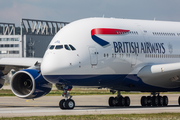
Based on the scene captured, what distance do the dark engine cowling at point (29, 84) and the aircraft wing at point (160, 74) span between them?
5.94m

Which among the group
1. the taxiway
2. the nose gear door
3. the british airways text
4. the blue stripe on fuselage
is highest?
the british airways text

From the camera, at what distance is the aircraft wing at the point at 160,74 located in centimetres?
2447

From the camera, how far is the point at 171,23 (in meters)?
28.5

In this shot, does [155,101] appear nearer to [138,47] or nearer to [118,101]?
[118,101]

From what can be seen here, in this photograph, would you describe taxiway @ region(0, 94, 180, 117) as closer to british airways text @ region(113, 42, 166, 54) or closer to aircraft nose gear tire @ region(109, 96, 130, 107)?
aircraft nose gear tire @ region(109, 96, 130, 107)

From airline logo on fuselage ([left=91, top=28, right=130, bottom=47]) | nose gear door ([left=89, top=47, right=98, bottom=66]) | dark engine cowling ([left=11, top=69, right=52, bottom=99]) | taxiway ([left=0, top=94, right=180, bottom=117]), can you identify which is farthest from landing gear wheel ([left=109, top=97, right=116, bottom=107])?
nose gear door ([left=89, top=47, right=98, bottom=66])

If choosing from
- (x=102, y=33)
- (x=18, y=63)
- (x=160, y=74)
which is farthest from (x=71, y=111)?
(x=18, y=63)

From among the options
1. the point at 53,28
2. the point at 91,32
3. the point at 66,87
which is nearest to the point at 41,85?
the point at 66,87

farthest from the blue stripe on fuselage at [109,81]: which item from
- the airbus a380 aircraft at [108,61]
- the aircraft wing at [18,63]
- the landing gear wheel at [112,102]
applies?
the aircraft wing at [18,63]

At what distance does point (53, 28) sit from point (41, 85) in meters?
103

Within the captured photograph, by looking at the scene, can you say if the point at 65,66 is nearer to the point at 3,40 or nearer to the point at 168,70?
the point at 168,70

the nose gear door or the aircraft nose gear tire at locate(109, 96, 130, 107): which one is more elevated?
the nose gear door

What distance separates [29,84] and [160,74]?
8307 millimetres

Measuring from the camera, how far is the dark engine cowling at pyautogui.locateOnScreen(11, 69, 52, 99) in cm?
2478
